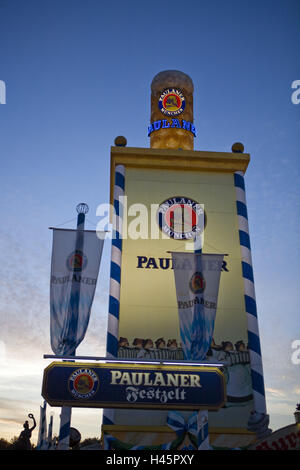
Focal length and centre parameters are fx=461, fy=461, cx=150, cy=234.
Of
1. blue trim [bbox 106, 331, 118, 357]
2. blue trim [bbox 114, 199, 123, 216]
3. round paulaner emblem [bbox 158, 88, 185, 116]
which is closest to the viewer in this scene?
blue trim [bbox 106, 331, 118, 357]

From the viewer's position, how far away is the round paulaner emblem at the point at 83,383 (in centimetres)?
1334

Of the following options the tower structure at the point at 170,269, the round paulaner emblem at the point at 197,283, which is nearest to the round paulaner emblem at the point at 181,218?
the tower structure at the point at 170,269

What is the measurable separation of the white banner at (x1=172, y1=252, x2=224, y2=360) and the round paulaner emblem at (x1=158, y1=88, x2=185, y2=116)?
12.8 metres

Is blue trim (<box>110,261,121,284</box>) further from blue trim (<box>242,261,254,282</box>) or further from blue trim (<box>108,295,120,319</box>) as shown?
blue trim (<box>242,261,254,282</box>)

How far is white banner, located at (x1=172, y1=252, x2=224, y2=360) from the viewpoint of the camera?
15133mm

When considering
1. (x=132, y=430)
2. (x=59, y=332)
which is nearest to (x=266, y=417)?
(x=132, y=430)

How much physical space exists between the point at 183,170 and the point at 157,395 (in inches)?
485

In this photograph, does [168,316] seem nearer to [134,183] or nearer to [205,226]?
[205,226]

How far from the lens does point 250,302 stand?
A: 1983 centimetres

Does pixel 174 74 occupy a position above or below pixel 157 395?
above

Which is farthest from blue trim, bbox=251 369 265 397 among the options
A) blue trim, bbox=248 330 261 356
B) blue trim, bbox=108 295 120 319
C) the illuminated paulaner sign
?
the illuminated paulaner sign

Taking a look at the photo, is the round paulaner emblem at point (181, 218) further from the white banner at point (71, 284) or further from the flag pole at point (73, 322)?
the white banner at point (71, 284)

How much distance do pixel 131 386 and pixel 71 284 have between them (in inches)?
157
